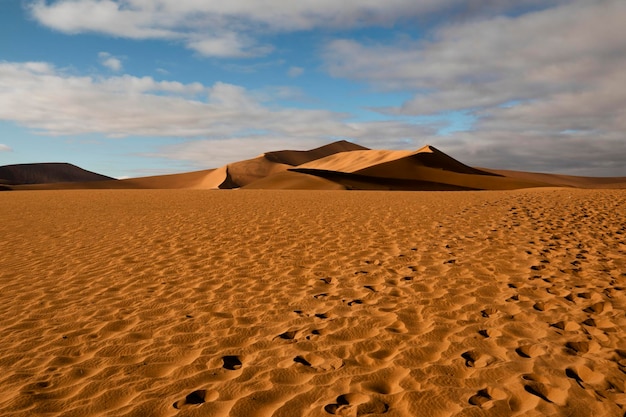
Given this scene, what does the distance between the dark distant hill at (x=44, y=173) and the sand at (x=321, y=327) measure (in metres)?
179

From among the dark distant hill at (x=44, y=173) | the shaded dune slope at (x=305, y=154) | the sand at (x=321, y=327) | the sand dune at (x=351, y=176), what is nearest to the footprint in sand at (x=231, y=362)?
the sand at (x=321, y=327)

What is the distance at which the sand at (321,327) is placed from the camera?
3672 millimetres

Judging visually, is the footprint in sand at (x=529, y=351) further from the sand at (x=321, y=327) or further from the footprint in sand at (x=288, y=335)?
the footprint in sand at (x=288, y=335)

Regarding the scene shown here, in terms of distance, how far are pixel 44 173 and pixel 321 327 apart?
19171 centimetres

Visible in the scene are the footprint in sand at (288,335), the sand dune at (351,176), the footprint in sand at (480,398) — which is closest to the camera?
the footprint in sand at (480,398)

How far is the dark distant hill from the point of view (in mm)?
158875

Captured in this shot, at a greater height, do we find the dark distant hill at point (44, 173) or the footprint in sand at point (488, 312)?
the dark distant hill at point (44, 173)

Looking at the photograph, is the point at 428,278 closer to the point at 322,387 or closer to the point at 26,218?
the point at 322,387

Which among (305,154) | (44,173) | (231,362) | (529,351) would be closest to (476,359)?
(529,351)

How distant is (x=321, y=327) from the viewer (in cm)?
530

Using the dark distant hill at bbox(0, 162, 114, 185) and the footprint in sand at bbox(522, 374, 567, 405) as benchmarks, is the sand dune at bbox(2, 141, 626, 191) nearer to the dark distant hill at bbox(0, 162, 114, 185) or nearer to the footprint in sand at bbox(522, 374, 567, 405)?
the footprint in sand at bbox(522, 374, 567, 405)

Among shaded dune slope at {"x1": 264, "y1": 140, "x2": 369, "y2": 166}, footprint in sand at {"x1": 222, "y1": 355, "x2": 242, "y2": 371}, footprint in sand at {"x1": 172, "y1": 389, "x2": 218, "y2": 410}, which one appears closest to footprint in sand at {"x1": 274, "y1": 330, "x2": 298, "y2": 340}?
footprint in sand at {"x1": 222, "y1": 355, "x2": 242, "y2": 371}

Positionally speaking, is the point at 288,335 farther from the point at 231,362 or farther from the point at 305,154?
the point at 305,154

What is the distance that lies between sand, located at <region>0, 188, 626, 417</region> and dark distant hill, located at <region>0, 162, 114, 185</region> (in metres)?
179
